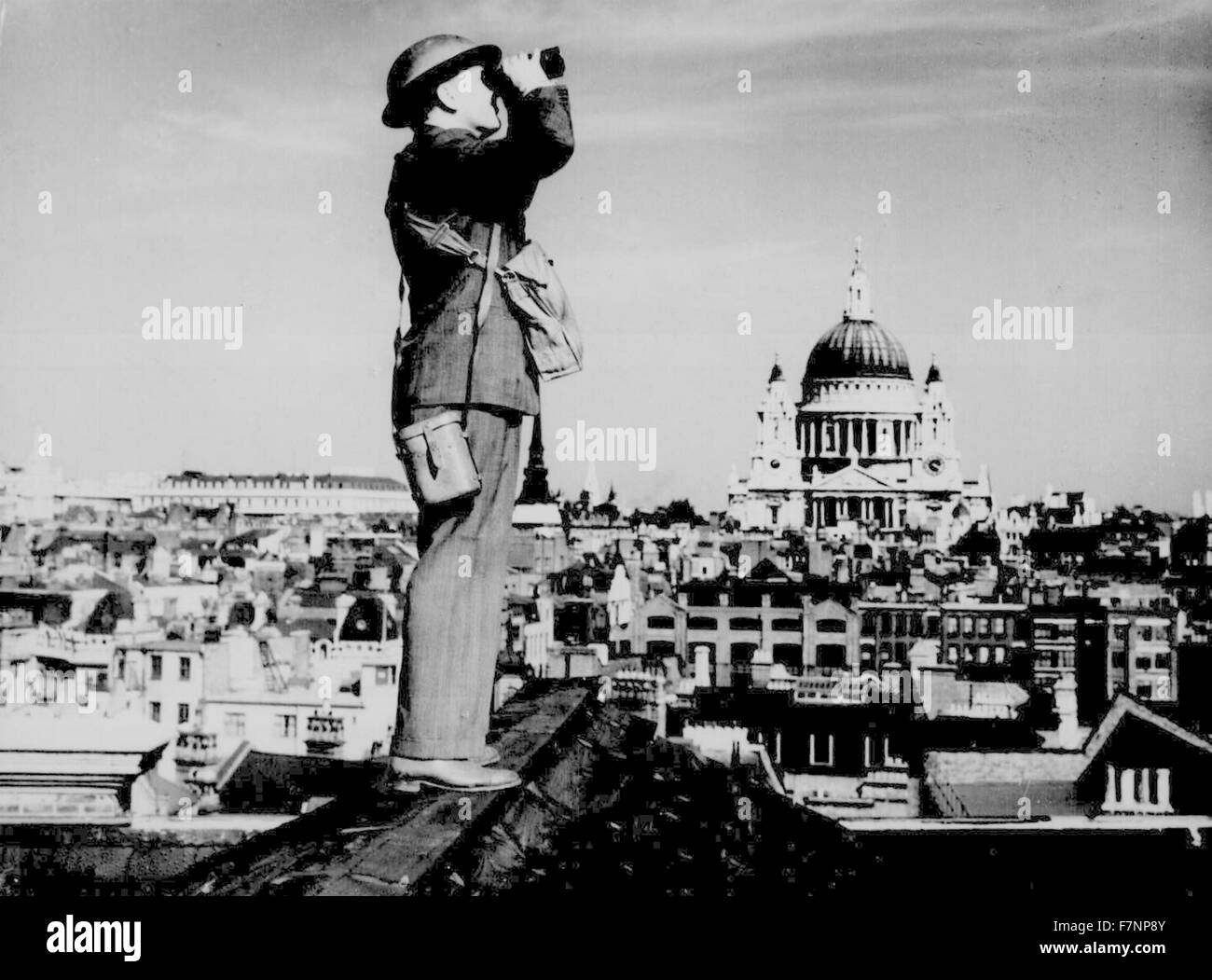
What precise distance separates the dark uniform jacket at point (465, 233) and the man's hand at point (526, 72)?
0.02 meters

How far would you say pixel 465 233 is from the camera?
2109 mm

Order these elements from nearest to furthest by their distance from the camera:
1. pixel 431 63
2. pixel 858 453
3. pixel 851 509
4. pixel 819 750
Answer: pixel 431 63, pixel 819 750, pixel 851 509, pixel 858 453

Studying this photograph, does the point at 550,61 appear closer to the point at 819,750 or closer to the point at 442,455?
the point at 442,455

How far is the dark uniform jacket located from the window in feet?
22.0

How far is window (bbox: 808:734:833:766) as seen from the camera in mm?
8539

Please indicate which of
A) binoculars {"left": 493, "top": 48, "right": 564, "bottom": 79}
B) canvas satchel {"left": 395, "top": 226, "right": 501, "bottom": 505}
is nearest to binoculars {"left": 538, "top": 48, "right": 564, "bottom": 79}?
binoculars {"left": 493, "top": 48, "right": 564, "bottom": 79}

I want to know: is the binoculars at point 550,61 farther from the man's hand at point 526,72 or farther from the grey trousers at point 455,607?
the grey trousers at point 455,607

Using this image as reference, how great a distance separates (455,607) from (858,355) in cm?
2679

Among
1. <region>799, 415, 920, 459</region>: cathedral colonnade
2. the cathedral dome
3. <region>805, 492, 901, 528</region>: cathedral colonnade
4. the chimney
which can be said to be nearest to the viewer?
the chimney

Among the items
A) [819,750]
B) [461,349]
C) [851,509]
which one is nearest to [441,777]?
[461,349]

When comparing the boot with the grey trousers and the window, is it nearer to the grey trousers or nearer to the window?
the grey trousers

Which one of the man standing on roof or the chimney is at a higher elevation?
the man standing on roof
